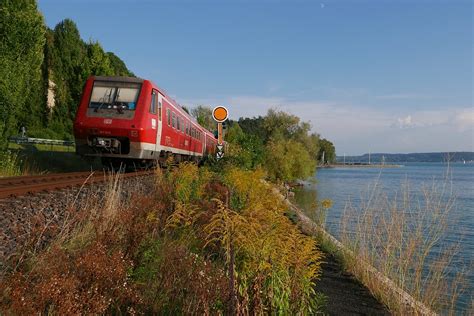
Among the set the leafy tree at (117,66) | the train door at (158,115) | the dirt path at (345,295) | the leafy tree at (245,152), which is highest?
the leafy tree at (117,66)

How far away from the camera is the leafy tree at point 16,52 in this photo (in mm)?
12344

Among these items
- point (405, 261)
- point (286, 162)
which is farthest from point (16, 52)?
point (286, 162)

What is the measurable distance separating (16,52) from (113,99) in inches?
124

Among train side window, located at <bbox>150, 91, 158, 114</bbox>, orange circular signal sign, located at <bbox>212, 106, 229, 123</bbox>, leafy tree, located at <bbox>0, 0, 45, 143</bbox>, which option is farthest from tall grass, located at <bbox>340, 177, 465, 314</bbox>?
leafy tree, located at <bbox>0, 0, 45, 143</bbox>

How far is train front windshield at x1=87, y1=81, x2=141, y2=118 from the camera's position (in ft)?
40.7

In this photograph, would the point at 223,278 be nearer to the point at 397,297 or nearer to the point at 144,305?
the point at 144,305

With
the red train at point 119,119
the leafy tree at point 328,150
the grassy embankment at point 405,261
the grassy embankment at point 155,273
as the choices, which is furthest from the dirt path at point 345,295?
the leafy tree at point 328,150

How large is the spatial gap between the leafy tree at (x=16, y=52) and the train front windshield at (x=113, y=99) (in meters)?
2.20

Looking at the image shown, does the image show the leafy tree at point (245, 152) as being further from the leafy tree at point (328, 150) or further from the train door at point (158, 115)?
the leafy tree at point (328, 150)

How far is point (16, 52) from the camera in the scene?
1272cm

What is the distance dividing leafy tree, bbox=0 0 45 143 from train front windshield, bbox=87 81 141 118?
2.20 m

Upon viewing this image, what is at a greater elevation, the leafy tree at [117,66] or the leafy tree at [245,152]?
the leafy tree at [117,66]

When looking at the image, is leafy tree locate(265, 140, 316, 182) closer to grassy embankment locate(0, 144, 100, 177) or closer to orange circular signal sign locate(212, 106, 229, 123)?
grassy embankment locate(0, 144, 100, 177)

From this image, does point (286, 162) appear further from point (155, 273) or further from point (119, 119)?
point (155, 273)
